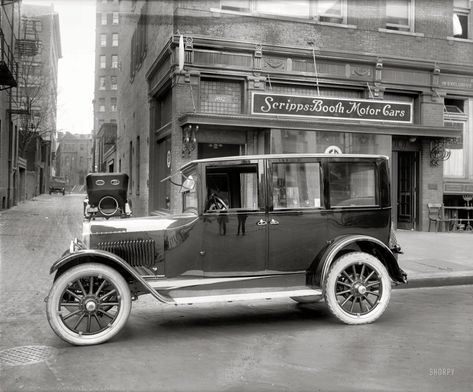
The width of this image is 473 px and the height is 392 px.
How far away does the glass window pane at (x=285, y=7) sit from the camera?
13.5 metres

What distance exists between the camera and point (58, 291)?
15.6ft

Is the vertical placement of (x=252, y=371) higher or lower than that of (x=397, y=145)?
lower

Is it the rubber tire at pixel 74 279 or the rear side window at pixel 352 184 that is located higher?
the rear side window at pixel 352 184

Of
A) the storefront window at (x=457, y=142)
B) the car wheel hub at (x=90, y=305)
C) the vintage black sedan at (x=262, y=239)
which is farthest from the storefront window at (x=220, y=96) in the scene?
the car wheel hub at (x=90, y=305)

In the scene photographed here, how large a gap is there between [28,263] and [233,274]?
5.44 metres

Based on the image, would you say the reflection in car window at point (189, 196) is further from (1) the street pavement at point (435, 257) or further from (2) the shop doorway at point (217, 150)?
(2) the shop doorway at point (217, 150)

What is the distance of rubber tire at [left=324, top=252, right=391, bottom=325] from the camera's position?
17.9ft

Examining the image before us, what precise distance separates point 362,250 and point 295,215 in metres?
1.00

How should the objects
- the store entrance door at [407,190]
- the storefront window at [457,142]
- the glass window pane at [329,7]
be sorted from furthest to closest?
the storefront window at [457,142] → the store entrance door at [407,190] → the glass window pane at [329,7]

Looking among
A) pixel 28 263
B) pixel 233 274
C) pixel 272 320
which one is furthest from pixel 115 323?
pixel 28 263

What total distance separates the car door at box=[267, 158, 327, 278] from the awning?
6548mm

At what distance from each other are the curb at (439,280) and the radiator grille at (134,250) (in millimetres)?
4466

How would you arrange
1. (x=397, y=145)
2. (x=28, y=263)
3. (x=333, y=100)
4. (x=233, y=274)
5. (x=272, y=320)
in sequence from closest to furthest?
(x=233, y=274), (x=272, y=320), (x=28, y=263), (x=333, y=100), (x=397, y=145)

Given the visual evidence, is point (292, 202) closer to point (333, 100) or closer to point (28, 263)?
point (28, 263)
